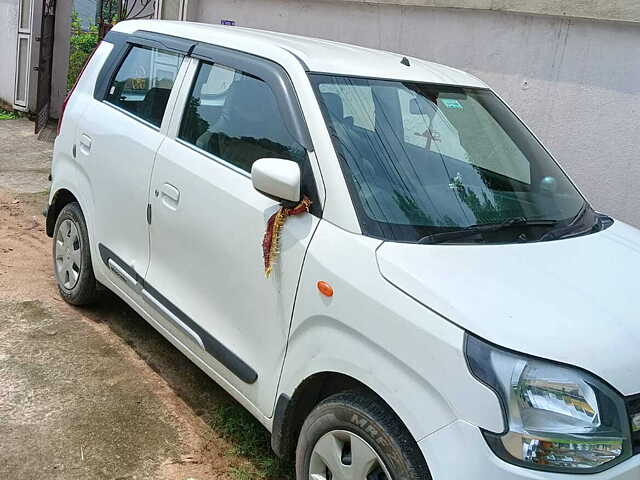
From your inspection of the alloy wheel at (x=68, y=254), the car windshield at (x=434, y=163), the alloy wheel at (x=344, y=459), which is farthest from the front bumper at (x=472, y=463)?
the alloy wheel at (x=68, y=254)

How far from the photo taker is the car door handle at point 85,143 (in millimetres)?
4270

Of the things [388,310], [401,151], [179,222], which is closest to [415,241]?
[388,310]

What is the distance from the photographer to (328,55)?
3.34m

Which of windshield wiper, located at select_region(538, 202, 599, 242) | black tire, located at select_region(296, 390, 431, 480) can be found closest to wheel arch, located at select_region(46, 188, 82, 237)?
black tire, located at select_region(296, 390, 431, 480)

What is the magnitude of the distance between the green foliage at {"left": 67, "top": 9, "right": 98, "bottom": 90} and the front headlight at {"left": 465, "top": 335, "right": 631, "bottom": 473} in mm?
11014

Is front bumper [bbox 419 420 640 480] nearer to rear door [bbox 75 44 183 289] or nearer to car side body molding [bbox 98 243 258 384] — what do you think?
car side body molding [bbox 98 243 258 384]

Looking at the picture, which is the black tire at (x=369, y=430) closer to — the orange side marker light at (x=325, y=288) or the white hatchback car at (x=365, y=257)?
the white hatchback car at (x=365, y=257)

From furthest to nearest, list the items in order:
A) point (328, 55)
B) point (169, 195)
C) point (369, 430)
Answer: point (169, 195) → point (328, 55) → point (369, 430)

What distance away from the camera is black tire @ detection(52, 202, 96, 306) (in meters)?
4.43

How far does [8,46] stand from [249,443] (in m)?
11.2

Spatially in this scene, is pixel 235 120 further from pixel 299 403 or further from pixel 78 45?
pixel 78 45

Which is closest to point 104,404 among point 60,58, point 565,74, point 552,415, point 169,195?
point 169,195

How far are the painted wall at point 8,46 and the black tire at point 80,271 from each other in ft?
28.5

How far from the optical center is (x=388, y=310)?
2361mm
